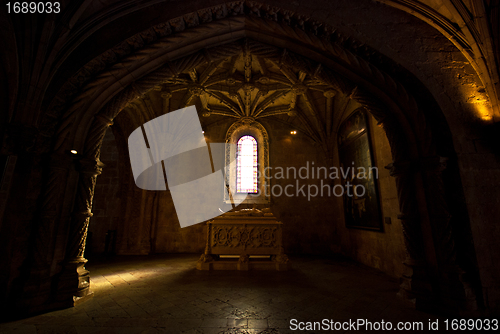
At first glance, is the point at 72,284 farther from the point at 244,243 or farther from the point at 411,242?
the point at 411,242

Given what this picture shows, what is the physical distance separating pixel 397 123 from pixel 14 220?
5534 mm

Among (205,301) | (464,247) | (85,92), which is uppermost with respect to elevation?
(85,92)

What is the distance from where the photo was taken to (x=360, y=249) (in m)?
6.11

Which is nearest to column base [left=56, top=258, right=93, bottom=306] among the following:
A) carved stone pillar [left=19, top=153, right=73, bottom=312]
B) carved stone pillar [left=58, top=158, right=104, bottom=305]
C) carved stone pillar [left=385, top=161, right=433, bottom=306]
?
carved stone pillar [left=58, top=158, right=104, bottom=305]

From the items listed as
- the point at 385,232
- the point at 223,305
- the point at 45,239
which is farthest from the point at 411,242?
the point at 45,239

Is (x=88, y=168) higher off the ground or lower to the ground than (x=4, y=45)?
lower

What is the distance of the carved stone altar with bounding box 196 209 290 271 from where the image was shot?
496 centimetres

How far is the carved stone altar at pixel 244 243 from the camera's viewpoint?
4.96 m

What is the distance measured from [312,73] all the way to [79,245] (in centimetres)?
458

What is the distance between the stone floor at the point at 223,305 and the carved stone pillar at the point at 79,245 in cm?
21

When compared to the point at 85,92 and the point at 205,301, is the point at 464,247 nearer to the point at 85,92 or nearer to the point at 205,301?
the point at 205,301

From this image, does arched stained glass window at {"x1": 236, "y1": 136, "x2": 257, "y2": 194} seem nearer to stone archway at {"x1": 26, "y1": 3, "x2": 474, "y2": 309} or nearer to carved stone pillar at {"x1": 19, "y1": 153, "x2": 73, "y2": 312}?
stone archway at {"x1": 26, "y1": 3, "x2": 474, "y2": 309}

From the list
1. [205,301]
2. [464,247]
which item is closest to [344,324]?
[205,301]
